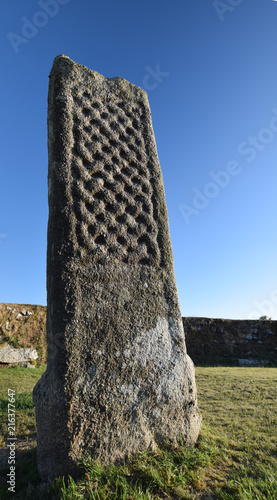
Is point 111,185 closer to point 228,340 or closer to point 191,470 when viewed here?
point 191,470

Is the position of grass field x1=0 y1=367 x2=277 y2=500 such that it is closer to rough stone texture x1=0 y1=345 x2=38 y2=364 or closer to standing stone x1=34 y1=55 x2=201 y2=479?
standing stone x1=34 y1=55 x2=201 y2=479

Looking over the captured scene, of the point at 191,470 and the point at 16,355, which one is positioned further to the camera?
the point at 16,355

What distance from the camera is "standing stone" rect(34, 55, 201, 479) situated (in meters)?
2.35

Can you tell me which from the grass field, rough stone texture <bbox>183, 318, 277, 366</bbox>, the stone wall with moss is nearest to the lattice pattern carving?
the grass field

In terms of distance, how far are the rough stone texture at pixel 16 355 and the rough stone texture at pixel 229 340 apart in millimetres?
4710

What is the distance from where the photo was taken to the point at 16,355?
7.65 metres

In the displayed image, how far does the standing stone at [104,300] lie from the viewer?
2346mm

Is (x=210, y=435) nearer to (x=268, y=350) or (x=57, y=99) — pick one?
(x=57, y=99)

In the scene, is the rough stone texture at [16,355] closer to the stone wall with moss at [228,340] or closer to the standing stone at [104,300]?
the stone wall with moss at [228,340]

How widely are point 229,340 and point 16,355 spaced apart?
21.3 feet

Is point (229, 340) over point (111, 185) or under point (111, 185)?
under

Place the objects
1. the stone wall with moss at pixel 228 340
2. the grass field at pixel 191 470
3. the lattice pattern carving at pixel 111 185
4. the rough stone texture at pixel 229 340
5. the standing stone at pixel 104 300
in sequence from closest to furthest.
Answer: the grass field at pixel 191 470 < the standing stone at pixel 104 300 < the lattice pattern carving at pixel 111 185 < the stone wall with moss at pixel 228 340 < the rough stone texture at pixel 229 340

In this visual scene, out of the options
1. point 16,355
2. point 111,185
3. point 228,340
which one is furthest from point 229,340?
point 111,185

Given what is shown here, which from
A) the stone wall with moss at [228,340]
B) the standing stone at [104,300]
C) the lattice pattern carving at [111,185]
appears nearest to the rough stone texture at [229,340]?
the stone wall with moss at [228,340]
